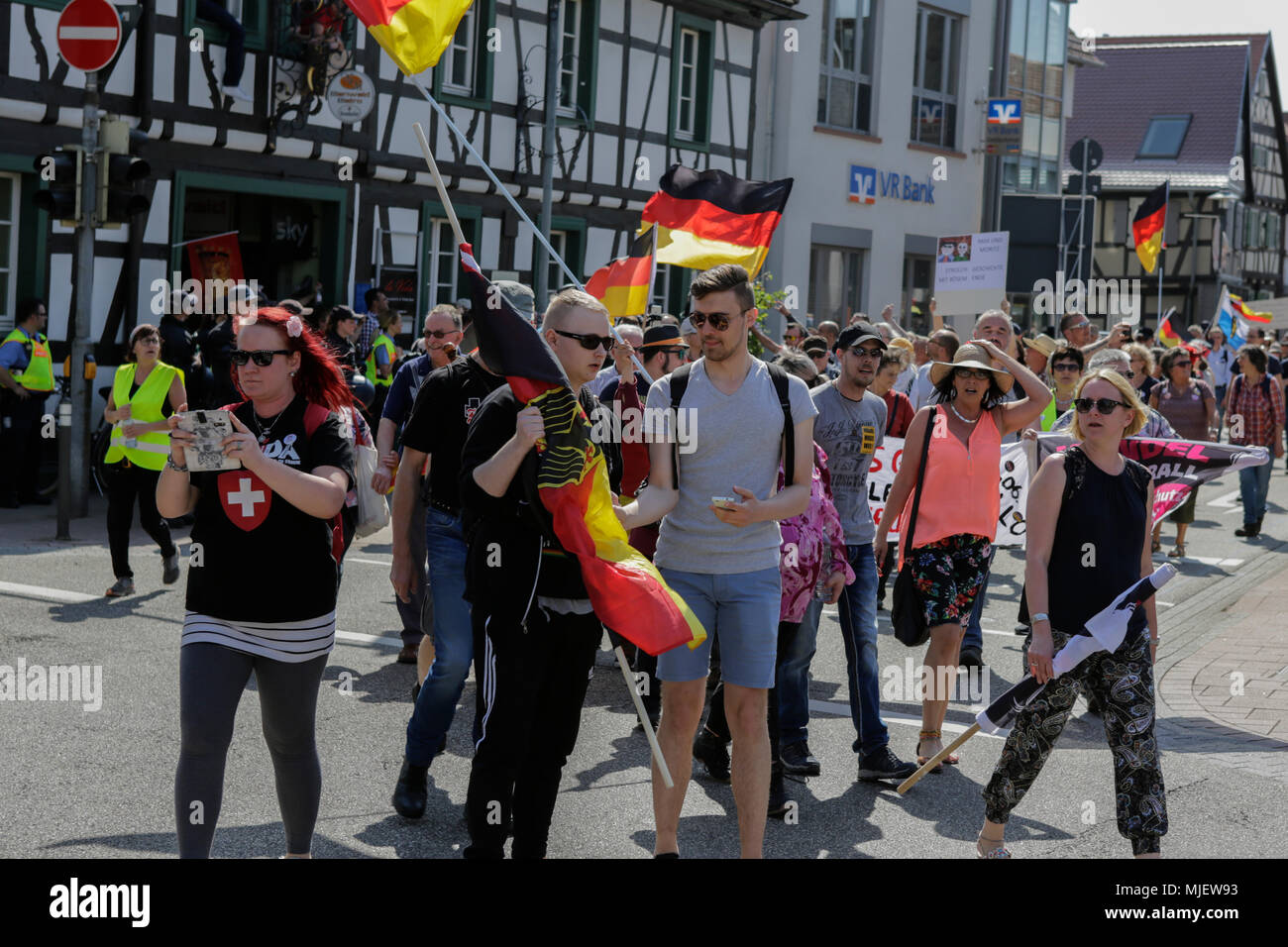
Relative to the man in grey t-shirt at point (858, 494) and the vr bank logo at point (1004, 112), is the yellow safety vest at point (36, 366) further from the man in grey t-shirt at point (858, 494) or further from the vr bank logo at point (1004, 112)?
the vr bank logo at point (1004, 112)

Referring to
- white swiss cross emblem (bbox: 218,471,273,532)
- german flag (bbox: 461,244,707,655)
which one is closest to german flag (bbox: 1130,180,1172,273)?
german flag (bbox: 461,244,707,655)

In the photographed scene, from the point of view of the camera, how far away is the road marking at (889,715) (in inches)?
316

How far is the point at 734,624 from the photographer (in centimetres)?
532

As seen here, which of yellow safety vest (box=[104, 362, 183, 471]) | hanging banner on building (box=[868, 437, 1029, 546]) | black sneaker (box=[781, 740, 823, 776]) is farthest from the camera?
hanging banner on building (box=[868, 437, 1029, 546])

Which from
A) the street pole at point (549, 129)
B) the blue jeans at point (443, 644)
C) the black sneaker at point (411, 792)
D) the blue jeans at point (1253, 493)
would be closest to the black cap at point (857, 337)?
the blue jeans at point (443, 644)

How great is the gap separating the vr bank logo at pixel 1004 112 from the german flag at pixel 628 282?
916 inches

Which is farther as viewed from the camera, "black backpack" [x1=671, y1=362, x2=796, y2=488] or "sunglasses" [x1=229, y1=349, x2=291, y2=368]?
"black backpack" [x1=671, y1=362, x2=796, y2=488]

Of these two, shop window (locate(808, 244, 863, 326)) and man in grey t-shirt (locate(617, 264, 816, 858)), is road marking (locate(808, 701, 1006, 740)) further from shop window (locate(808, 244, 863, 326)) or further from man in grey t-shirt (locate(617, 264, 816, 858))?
shop window (locate(808, 244, 863, 326))

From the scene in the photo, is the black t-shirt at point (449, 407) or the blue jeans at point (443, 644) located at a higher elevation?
the black t-shirt at point (449, 407)

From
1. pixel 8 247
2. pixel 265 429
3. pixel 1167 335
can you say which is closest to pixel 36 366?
pixel 8 247

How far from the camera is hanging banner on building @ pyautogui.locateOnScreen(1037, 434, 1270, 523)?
26.8 ft

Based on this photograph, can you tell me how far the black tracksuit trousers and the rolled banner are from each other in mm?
1488
